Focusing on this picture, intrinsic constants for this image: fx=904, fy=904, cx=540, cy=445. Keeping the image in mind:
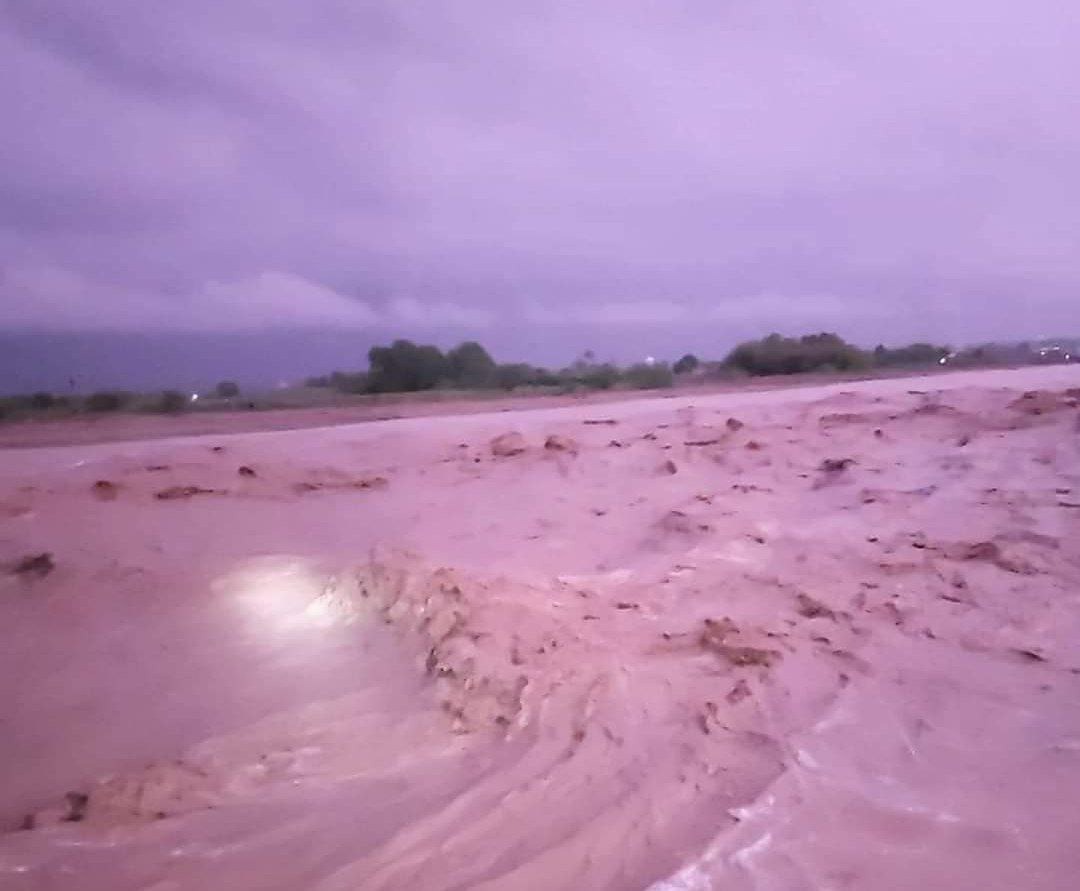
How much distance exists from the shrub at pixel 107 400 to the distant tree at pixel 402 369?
6.08m

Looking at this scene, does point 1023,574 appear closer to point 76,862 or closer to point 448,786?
point 448,786

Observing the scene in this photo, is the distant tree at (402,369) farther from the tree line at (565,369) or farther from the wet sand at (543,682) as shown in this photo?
the wet sand at (543,682)

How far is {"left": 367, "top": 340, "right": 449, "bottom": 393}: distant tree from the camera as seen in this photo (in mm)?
20516

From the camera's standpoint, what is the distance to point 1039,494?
6.60 metres


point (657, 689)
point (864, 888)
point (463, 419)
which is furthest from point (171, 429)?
point (864, 888)

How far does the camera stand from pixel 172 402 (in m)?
15.2

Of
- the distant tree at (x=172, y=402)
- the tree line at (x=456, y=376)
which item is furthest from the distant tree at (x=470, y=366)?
the distant tree at (x=172, y=402)

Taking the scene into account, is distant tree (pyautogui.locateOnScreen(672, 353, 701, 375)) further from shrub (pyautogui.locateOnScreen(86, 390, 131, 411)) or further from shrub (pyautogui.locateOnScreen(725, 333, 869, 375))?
shrub (pyautogui.locateOnScreen(86, 390, 131, 411))

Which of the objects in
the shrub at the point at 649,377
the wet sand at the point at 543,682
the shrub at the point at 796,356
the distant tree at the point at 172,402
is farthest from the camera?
the shrub at the point at 796,356

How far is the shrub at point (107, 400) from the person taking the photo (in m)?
14.9

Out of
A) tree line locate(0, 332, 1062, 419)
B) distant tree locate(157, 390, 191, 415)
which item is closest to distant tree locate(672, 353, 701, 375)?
tree line locate(0, 332, 1062, 419)

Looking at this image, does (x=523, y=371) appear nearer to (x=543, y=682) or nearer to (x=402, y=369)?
(x=402, y=369)

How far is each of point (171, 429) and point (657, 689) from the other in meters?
9.42

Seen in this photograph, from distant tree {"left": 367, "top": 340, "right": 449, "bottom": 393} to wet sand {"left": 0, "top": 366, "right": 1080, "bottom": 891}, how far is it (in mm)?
12915
